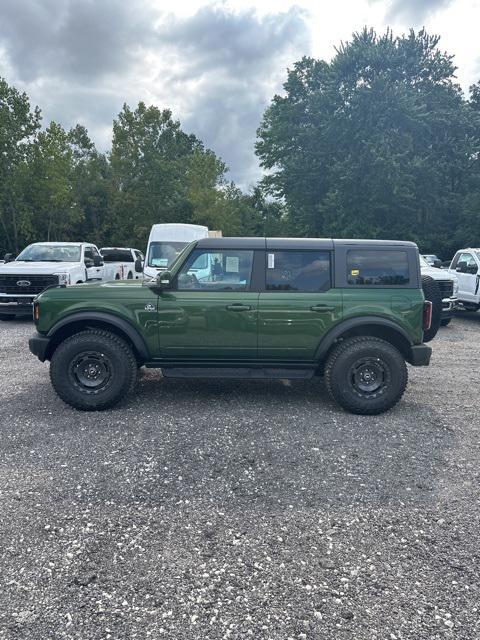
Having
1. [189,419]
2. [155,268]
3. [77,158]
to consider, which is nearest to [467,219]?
[155,268]

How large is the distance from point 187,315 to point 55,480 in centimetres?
207

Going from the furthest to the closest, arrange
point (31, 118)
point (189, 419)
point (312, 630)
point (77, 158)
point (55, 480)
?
point (77, 158), point (31, 118), point (189, 419), point (55, 480), point (312, 630)

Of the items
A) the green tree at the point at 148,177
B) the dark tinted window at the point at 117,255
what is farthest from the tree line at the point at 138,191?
the dark tinted window at the point at 117,255

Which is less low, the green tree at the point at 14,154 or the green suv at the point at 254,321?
the green tree at the point at 14,154

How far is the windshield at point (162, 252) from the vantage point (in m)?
13.7

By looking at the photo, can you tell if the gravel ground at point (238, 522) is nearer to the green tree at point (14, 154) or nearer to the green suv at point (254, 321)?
the green suv at point (254, 321)

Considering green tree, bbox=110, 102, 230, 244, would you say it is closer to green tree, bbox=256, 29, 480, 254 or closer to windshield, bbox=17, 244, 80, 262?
green tree, bbox=256, 29, 480, 254

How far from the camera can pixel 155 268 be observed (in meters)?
13.4

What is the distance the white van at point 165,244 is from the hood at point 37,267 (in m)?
2.83

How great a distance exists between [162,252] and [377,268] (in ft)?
32.4

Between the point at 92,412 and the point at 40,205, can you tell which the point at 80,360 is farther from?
the point at 40,205

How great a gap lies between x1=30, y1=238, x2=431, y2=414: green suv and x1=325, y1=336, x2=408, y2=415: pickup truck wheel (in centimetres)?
1

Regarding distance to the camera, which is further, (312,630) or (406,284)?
(406,284)

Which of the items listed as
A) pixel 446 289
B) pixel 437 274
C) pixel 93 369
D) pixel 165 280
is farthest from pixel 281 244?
pixel 437 274
